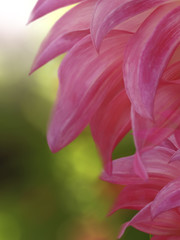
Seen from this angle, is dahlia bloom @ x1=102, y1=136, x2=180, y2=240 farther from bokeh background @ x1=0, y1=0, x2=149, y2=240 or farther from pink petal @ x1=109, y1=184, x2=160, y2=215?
bokeh background @ x1=0, y1=0, x2=149, y2=240

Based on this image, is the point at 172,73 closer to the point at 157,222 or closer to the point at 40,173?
the point at 157,222

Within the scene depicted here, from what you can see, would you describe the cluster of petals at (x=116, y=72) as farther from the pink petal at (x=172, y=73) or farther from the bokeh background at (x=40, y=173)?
the bokeh background at (x=40, y=173)

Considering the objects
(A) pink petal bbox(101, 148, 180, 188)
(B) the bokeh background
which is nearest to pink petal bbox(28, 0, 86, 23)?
(A) pink petal bbox(101, 148, 180, 188)

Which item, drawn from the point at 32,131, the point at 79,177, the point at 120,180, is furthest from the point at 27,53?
the point at 120,180

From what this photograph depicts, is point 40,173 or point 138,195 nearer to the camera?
point 138,195

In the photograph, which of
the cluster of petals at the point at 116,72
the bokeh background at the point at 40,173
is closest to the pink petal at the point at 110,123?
the cluster of petals at the point at 116,72

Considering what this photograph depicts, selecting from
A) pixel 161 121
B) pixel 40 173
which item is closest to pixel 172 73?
pixel 161 121
